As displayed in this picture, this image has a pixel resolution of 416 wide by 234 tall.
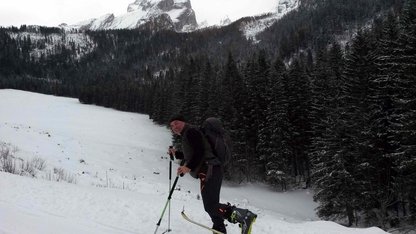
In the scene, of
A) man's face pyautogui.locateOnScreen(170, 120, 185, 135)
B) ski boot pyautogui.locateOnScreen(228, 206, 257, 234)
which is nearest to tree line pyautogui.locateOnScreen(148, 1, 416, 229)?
ski boot pyautogui.locateOnScreen(228, 206, 257, 234)

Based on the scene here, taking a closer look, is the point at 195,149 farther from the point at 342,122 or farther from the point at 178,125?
the point at 342,122

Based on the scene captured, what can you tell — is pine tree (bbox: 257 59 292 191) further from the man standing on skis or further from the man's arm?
the man's arm

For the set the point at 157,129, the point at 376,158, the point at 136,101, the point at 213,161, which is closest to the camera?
the point at 213,161

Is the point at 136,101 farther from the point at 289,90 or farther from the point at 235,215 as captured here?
the point at 235,215

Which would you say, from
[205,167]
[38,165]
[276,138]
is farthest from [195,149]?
[276,138]

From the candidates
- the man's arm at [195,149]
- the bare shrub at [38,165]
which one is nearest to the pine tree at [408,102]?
the man's arm at [195,149]

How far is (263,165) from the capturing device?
43000 mm

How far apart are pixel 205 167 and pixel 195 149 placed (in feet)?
1.57

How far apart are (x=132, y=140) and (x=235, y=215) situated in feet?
160

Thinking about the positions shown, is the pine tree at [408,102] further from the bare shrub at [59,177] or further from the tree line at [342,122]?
the bare shrub at [59,177]

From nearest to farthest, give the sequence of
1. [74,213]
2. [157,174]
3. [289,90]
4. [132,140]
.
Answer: [74,213]
[157,174]
[289,90]
[132,140]

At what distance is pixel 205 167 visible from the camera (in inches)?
275

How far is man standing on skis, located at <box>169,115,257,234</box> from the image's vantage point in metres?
6.75

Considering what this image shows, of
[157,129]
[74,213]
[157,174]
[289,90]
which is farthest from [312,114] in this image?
[157,129]
